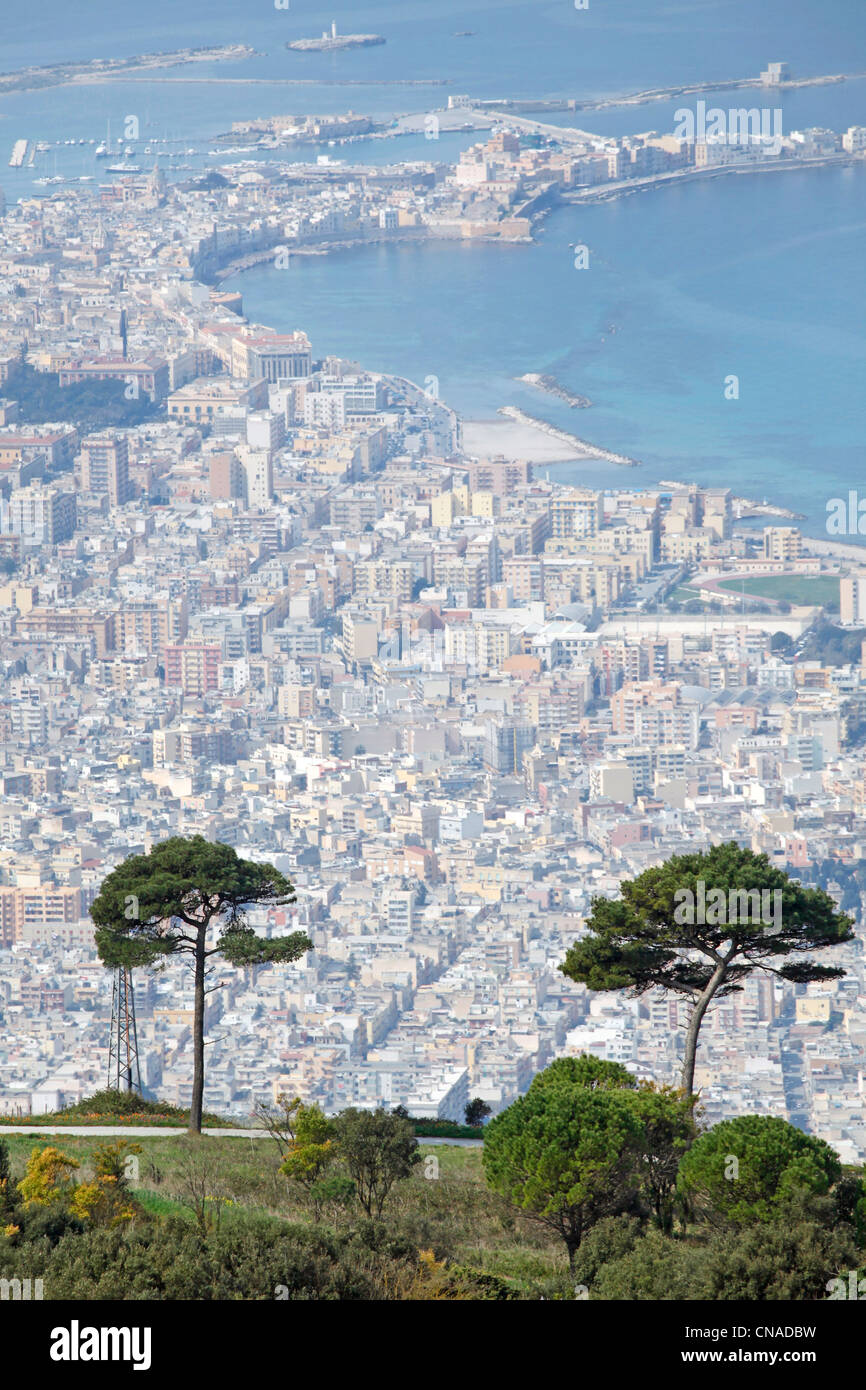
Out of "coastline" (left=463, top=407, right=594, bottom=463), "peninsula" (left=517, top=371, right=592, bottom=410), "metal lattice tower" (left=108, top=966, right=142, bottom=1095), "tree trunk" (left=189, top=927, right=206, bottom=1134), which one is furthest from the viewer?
"peninsula" (left=517, top=371, right=592, bottom=410)

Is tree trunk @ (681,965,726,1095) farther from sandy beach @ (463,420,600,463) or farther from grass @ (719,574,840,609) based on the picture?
sandy beach @ (463,420,600,463)

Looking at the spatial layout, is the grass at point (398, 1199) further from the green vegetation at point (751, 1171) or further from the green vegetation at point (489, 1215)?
the green vegetation at point (751, 1171)

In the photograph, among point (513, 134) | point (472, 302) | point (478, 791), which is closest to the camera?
point (478, 791)

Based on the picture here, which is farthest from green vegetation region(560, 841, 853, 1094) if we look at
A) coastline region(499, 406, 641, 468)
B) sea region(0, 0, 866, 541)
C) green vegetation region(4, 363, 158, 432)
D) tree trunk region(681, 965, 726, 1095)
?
green vegetation region(4, 363, 158, 432)

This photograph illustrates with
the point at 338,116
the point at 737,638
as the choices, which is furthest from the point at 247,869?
the point at 338,116

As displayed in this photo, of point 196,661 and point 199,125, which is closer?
point 196,661

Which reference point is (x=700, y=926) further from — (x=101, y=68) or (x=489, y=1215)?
(x=101, y=68)
